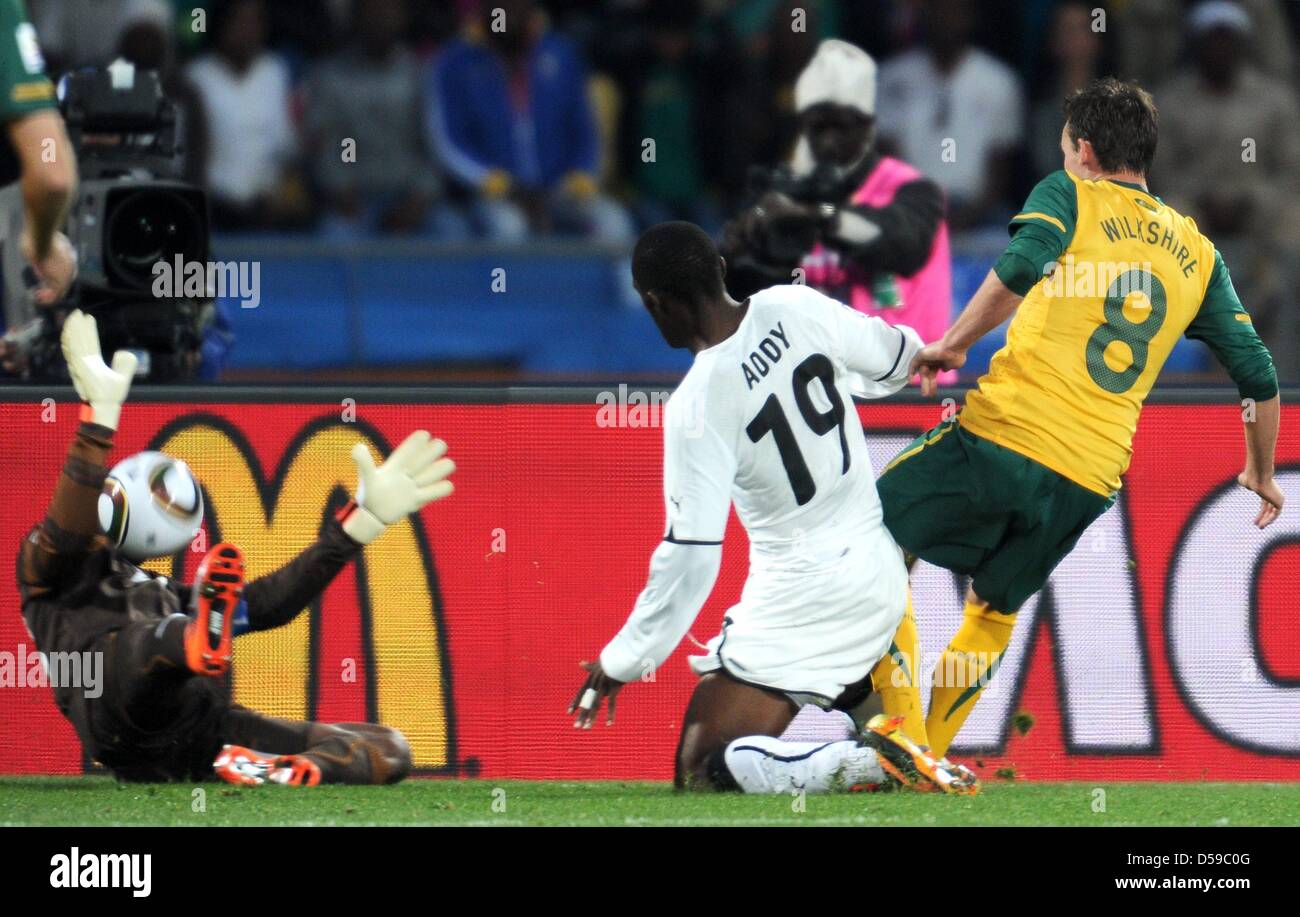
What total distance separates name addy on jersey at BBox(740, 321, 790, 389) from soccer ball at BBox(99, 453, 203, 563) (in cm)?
176

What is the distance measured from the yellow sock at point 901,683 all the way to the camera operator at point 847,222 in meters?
1.61

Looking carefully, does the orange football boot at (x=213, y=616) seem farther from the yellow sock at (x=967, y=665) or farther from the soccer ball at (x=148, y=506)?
the yellow sock at (x=967, y=665)

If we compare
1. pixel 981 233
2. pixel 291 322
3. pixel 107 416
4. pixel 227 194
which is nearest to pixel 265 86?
pixel 227 194

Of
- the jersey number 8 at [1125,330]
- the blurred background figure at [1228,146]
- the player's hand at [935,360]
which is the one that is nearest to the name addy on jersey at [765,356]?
the player's hand at [935,360]

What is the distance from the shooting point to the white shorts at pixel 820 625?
20.7 ft

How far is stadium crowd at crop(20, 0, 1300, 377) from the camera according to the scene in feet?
37.6

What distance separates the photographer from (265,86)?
38.1 feet

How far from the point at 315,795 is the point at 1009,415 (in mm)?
2154

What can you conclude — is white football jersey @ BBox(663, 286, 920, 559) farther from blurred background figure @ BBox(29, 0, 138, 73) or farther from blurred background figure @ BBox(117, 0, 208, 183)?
blurred background figure @ BBox(29, 0, 138, 73)

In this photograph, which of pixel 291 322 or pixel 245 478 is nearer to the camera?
pixel 245 478

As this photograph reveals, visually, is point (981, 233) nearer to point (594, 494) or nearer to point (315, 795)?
point (594, 494)

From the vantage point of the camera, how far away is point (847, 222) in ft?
26.2

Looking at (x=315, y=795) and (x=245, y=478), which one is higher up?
(x=245, y=478)

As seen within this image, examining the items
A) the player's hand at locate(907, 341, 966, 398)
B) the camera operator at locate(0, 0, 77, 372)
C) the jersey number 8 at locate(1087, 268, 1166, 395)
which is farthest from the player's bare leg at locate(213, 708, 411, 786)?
the jersey number 8 at locate(1087, 268, 1166, 395)
